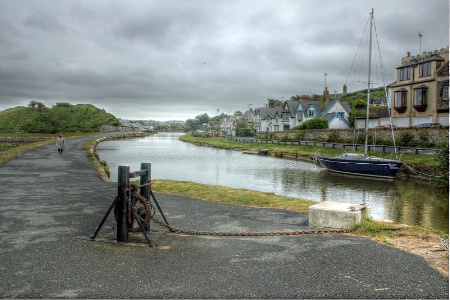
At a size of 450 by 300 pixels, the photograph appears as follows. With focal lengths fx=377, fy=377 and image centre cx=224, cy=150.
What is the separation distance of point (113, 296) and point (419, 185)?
1132 inches

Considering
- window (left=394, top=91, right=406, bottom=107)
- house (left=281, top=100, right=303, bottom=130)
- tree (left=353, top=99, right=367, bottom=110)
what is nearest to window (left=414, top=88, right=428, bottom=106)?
window (left=394, top=91, right=406, bottom=107)

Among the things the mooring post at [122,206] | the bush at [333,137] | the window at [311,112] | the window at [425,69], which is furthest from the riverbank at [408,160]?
the window at [311,112]

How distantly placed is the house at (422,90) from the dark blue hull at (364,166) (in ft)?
55.5

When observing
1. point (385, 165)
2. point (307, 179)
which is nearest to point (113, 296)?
point (307, 179)

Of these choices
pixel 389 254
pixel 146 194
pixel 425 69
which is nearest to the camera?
pixel 389 254

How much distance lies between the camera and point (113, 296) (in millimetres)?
5324

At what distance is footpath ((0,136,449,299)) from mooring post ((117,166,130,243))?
255 millimetres

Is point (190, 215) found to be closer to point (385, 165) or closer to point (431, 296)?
point (431, 296)

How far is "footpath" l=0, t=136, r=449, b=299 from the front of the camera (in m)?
5.54

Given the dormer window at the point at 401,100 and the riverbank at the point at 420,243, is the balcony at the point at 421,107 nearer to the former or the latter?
the dormer window at the point at 401,100

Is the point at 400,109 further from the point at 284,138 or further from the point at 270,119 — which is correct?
the point at 270,119

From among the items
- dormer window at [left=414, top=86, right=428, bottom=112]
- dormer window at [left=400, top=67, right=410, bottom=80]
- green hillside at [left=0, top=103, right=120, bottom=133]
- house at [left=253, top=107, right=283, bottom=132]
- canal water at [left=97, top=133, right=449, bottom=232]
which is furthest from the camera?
green hillside at [left=0, top=103, right=120, bottom=133]

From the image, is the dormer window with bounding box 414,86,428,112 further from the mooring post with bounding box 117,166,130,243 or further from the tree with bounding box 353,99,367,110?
the mooring post with bounding box 117,166,130,243

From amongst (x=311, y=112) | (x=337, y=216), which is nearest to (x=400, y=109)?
(x=311, y=112)
